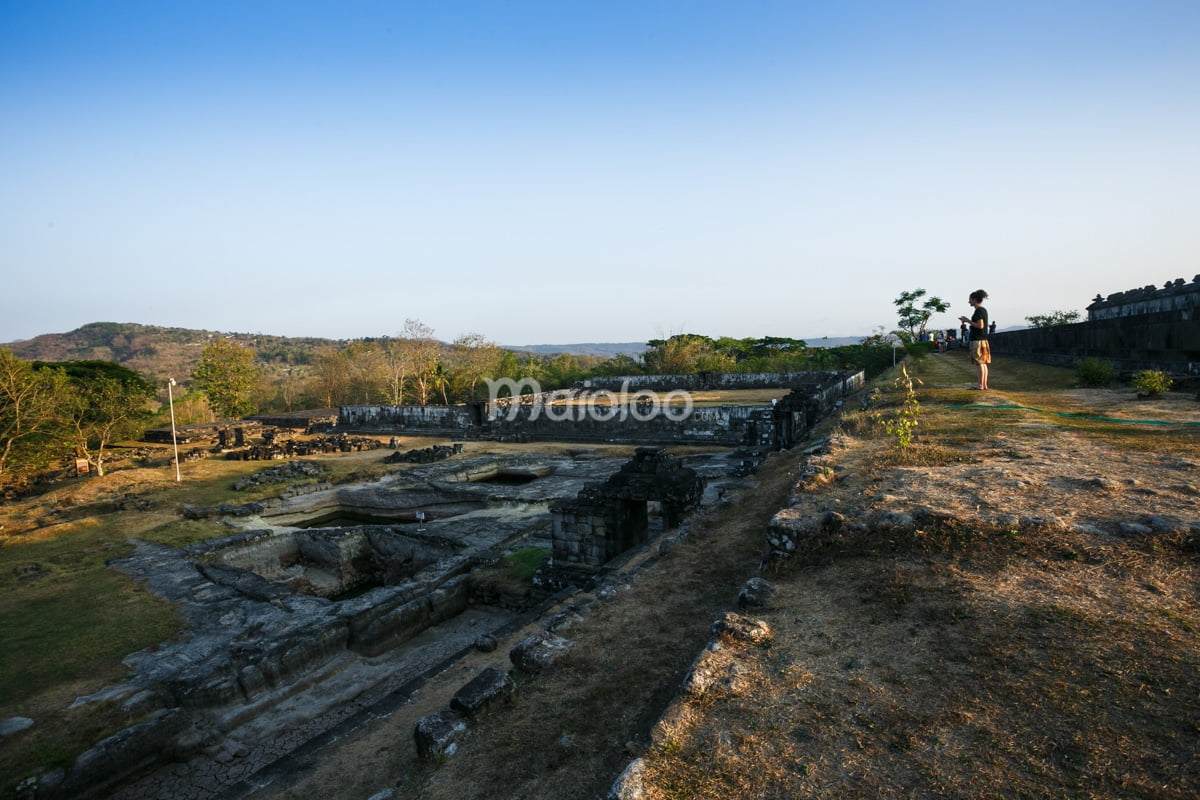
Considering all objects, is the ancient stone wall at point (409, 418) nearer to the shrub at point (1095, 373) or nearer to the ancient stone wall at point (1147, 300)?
the shrub at point (1095, 373)

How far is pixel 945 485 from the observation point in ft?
16.5

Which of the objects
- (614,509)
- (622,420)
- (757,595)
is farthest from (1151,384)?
(622,420)

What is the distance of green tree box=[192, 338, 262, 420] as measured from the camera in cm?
3288

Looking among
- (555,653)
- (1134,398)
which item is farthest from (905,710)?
(1134,398)

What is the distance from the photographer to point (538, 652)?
13.7 ft

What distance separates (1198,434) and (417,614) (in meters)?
9.81

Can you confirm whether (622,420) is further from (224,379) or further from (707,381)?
(224,379)

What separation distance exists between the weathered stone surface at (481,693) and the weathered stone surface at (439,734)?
0.08 metres

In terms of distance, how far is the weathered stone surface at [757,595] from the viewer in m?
3.89

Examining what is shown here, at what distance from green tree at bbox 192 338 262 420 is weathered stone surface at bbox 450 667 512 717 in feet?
117

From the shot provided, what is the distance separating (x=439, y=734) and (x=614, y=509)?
Answer: 4.43 m

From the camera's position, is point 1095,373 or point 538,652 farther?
point 1095,373

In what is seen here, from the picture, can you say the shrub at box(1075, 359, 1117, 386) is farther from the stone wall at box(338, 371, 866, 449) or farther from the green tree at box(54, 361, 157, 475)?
the green tree at box(54, 361, 157, 475)

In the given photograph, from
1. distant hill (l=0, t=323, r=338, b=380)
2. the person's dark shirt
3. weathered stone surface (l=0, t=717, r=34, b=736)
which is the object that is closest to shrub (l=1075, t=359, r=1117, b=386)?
the person's dark shirt
